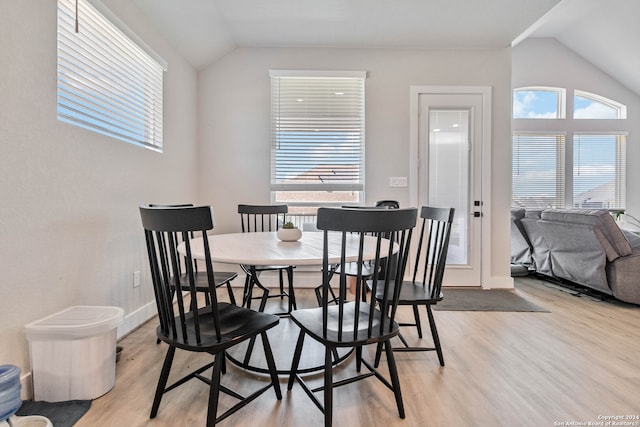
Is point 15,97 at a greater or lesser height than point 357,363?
greater

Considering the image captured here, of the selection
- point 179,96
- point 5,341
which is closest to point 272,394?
point 5,341

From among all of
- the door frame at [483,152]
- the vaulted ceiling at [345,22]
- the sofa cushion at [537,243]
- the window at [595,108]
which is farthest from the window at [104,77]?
the window at [595,108]

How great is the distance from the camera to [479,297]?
3104 millimetres

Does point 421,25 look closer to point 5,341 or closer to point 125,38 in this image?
point 125,38

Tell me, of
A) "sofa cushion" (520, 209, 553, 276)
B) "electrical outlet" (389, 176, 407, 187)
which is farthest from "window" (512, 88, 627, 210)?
"electrical outlet" (389, 176, 407, 187)

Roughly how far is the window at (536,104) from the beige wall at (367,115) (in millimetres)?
2136

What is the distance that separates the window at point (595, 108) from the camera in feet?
16.8

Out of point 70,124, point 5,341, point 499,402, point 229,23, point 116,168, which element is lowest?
point 499,402

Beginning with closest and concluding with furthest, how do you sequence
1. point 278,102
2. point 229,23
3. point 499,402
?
1. point 499,402
2. point 229,23
3. point 278,102

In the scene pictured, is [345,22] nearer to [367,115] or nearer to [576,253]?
[367,115]

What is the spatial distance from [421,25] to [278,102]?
165cm

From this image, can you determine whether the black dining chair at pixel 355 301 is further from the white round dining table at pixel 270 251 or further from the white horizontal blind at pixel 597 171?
the white horizontal blind at pixel 597 171

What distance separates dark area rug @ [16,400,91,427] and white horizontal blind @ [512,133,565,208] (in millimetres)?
5951

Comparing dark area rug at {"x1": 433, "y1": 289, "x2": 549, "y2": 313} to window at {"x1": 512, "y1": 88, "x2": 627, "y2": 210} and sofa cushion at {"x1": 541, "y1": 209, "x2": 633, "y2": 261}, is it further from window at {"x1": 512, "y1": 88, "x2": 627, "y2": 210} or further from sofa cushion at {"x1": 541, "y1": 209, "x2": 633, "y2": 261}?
window at {"x1": 512, "y1": 88, "x2": 627, "y2": 210}
